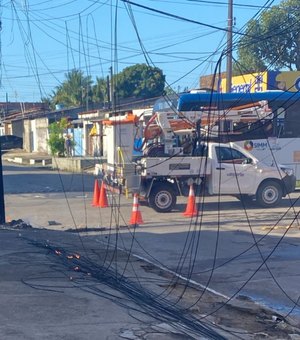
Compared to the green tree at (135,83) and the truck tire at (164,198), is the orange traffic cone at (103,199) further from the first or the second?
the green tree at (135,83)

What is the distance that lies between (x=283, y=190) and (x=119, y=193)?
4.81 meters

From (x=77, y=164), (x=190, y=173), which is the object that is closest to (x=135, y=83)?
(x=77, y=164)

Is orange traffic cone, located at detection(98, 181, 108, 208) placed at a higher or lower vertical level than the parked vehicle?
lower

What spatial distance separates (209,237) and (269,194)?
604 cm

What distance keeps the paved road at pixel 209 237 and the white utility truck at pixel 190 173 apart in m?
0.55

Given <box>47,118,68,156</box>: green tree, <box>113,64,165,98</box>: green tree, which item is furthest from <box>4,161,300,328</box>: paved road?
<box>113,64,165,98</box>: green tree

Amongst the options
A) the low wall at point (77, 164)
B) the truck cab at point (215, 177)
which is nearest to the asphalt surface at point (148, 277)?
the truck cab at point (215, 177)

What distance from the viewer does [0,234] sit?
56.1 ft

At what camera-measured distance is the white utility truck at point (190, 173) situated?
2139 cm

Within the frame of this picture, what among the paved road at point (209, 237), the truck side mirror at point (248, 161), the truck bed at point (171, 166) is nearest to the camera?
the paved road at point (209, 237)

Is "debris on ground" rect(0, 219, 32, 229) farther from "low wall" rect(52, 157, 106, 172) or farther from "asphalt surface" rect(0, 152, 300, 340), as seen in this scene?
"low wall" rect(52, 157, 106, 172)

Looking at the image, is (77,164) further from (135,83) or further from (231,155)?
(231,155)

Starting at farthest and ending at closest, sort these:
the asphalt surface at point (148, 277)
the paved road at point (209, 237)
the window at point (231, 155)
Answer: the window at point (231, 155), the paved road at point (209, 237), the asphalt surface at point (148, 277)

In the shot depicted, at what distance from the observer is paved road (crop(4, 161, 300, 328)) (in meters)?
11.8
